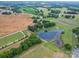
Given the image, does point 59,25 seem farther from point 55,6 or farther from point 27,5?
point 27,5

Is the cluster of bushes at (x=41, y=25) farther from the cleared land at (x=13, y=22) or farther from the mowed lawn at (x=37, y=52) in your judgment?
the mowed lawn at (x=37, y=52)

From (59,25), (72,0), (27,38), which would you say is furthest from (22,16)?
(72,0)

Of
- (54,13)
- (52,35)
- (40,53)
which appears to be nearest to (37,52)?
(40,53)

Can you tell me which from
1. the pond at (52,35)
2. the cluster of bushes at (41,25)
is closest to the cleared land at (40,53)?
the pond at (52,35)

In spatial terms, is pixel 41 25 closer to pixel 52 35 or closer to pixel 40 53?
pixel 52 35

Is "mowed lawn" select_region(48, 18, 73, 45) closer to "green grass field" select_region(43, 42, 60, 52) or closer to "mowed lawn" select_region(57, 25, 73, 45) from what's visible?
"mowed lawn" select_region(57, 25, 73, 45)
